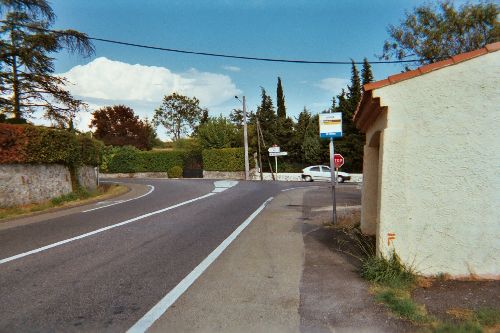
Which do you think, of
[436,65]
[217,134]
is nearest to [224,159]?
[217,134]

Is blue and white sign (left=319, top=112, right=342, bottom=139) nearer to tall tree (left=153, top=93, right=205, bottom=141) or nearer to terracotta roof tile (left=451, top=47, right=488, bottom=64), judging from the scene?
terracotta roof tile (left=451, top=47, right=488, bottom=64)

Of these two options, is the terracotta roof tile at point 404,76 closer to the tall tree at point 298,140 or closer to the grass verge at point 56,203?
the grass verge at point 56,203

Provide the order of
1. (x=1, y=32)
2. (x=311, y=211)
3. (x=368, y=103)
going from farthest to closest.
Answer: (x=1, y=32) < (x=311, y=211) < (x=368, y=103)

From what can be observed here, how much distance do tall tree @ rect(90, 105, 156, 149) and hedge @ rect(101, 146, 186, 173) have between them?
64.9ft

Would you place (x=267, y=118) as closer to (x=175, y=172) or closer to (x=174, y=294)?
(x=175, y=172)

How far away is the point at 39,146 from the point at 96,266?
508 inches

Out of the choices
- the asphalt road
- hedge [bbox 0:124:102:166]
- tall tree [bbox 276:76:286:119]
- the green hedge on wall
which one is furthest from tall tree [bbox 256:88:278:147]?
the asphalt road

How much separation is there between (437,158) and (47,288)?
545 centimetres

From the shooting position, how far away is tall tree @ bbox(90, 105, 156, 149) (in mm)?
70500

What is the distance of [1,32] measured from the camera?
70.7ft

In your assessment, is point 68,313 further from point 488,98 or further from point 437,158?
point 488,98

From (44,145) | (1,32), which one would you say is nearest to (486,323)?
(44,145)

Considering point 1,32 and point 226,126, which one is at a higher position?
point 1,32

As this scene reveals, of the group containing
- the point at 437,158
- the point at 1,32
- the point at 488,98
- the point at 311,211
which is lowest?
the point at 311,211
